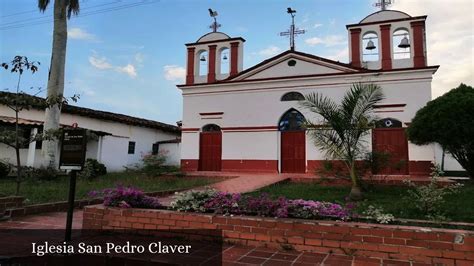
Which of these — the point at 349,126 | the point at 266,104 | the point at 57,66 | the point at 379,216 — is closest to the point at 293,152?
the point at 266,104

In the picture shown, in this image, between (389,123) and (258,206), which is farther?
(389,123)

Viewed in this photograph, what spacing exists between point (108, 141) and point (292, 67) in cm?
1129

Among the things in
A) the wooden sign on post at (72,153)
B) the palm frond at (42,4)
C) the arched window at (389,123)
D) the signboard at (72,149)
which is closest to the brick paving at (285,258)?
the wooden sign on post at (72,153)

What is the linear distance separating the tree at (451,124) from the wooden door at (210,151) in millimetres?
9321

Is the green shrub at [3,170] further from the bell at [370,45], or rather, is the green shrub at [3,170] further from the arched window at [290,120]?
the bell at [370,45]

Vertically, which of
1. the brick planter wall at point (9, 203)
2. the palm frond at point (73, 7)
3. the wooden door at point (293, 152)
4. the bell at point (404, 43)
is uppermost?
the palm frond at point (73, 7)

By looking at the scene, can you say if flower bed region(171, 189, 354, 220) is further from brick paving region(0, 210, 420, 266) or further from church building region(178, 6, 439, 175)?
church building region(178, 6, 439, 175)

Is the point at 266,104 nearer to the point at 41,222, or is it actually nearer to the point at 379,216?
the point at 41,222

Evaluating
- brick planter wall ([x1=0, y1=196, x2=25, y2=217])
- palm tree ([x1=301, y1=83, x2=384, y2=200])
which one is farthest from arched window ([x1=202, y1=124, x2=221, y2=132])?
brick planter wall ([x1=0, y1=196, x2=25, y2=217])

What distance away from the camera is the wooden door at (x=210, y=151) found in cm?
1834

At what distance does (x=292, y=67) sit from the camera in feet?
57.4

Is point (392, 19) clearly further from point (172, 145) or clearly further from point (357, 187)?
point (172, 145)

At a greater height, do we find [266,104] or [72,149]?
[266,104]

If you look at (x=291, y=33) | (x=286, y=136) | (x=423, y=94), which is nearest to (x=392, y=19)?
(x=423, y=94)
